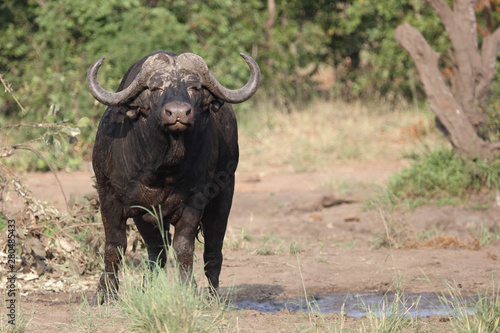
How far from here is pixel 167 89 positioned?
4.71 metres

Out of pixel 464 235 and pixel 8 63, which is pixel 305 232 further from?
pixel 8 63

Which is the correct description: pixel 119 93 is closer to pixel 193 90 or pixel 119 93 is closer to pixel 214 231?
pixel 193 90

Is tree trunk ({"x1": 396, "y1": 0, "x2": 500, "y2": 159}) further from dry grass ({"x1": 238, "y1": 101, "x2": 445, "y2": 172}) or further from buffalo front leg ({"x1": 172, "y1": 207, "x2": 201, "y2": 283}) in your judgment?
buffalo front leg ({"x1": 172, "y1": 207, "x2": 201, "y2": 283})

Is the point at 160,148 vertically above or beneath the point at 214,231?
above

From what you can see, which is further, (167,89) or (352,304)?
(352,304)

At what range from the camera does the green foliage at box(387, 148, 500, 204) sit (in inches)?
355

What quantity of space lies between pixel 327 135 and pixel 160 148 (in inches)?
346

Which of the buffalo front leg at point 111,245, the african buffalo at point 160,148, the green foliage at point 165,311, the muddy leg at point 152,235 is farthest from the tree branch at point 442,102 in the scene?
the green foliage at point 165,311

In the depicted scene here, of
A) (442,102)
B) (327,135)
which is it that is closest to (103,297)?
(442,102)

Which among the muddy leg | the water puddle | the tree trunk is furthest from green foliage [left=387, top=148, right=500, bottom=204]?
the muddy leg

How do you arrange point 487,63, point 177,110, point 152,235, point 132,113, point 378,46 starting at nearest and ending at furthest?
point 177,110, point 132,113, point 152,235, point 487,63, point 378,46

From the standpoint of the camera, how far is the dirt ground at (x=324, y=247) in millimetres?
5492

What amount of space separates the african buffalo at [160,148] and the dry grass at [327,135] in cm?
679

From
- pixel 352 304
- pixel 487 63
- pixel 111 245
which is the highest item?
pixel 487 63
